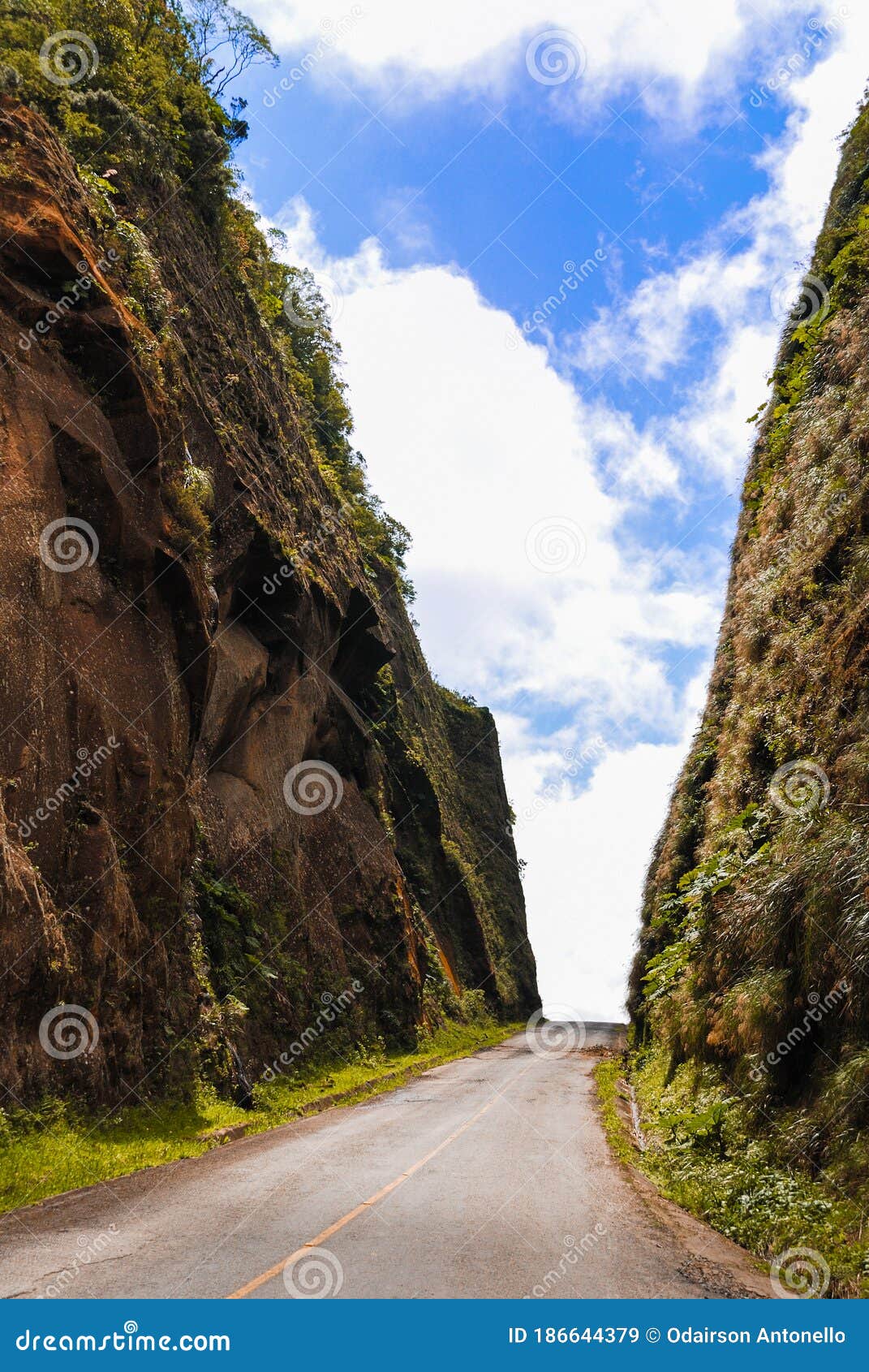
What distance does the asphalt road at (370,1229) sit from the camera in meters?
5.98

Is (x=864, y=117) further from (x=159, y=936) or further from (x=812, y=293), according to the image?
(x=159, y=936)

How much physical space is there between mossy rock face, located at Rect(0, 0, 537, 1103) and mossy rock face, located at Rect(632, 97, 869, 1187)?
861cm

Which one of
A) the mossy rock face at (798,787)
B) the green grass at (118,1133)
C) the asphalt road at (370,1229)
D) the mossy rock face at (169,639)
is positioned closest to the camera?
the asphalt road at (370,1229)

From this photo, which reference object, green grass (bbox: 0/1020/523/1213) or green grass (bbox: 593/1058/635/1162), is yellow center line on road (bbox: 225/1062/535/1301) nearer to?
green grass (bbox: 593/1058/635/1162)

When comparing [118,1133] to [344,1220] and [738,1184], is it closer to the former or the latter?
[344,1220]

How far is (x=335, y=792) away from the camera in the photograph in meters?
29.4

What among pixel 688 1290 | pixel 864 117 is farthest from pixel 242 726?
pixel 864 117

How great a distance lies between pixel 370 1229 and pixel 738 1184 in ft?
12.4

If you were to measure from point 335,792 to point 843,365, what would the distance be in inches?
761

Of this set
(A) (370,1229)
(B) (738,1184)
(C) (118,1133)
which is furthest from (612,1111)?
(A) (370,1229)

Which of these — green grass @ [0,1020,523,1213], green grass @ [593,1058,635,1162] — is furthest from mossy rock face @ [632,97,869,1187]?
green grass @ [0,1020,523,1213]

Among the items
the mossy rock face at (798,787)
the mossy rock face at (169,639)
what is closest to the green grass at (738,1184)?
the mossy rock face at (798,787)

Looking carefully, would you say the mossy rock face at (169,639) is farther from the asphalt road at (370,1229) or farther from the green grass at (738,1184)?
the green grass at (738,1184)

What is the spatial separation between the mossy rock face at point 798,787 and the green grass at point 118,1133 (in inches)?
287
